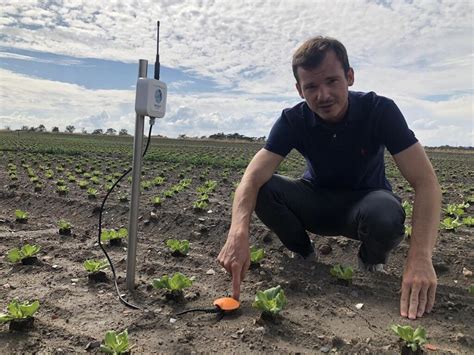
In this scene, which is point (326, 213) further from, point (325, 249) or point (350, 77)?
point (350, 77)

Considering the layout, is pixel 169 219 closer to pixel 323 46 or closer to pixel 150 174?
pixel 323 46

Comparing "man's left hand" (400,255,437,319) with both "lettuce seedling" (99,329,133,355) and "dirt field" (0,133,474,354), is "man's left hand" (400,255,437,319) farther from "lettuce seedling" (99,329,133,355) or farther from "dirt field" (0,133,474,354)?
"lettuce seedling" (99,329,133,355)

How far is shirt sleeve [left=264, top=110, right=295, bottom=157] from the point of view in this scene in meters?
3.58

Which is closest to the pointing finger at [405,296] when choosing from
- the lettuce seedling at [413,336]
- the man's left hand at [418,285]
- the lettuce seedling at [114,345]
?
the man's left hand at [418,285]

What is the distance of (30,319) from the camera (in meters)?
2.65

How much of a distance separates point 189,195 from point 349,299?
17.7 ft

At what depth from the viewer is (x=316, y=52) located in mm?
3133

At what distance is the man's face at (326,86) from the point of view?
10.3ft

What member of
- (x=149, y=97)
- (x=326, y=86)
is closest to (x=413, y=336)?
(x=326, y=86)

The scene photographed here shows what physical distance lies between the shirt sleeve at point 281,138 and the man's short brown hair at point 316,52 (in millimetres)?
485

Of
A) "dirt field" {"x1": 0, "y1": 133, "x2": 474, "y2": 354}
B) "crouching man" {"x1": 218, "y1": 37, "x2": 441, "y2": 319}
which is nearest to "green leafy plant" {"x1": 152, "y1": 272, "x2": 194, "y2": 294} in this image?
"dirt field" {"x1": 0, "y1": 133, "x2": 474, "y2": 354}

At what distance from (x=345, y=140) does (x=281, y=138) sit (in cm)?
53

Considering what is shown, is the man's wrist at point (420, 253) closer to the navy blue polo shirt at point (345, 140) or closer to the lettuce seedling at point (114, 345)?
the navy blue polo shirt at point (345, 140)

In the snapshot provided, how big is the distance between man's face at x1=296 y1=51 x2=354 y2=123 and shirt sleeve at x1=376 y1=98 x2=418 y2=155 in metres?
0.31
